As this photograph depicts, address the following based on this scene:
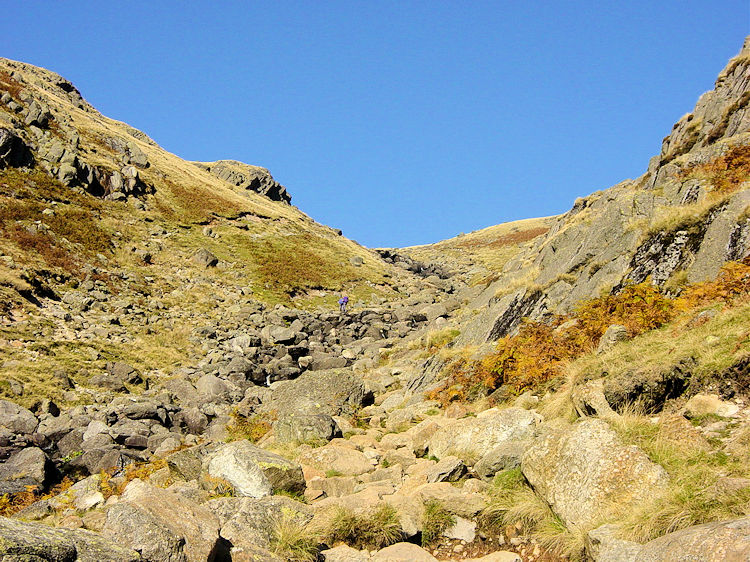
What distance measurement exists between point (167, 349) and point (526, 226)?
106523 millimetres

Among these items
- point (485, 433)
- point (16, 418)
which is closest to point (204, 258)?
point (16, 418)

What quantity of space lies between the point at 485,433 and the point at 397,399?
8.51 m

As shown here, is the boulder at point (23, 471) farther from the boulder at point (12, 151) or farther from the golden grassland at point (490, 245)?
the golden grassland at point (490, 245)

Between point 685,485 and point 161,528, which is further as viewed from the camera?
point 685,485

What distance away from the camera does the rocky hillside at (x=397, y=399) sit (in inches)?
238

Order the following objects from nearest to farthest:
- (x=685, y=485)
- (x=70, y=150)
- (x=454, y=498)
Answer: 1. (x=685, y=485)
2. (x=454, y=498)
3. (x=70, y=150)

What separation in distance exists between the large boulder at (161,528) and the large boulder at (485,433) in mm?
5193

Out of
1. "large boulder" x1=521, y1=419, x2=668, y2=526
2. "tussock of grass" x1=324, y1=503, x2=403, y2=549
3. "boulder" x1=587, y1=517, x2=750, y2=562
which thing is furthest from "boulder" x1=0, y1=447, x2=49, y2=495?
"boulder" x1=587, y1=517, x2=750, y2=562

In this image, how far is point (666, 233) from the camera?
14.7 meters

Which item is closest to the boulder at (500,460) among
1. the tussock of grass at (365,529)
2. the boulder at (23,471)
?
the tussock of grass at (365,529)

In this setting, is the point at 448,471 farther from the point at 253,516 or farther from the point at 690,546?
the point at 690,546

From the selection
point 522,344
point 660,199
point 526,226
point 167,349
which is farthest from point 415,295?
point 526,226

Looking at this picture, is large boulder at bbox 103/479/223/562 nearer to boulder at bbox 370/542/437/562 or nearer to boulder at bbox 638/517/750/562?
boulder at bbox 370/542/437/562

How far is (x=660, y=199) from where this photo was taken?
59.2 ft
